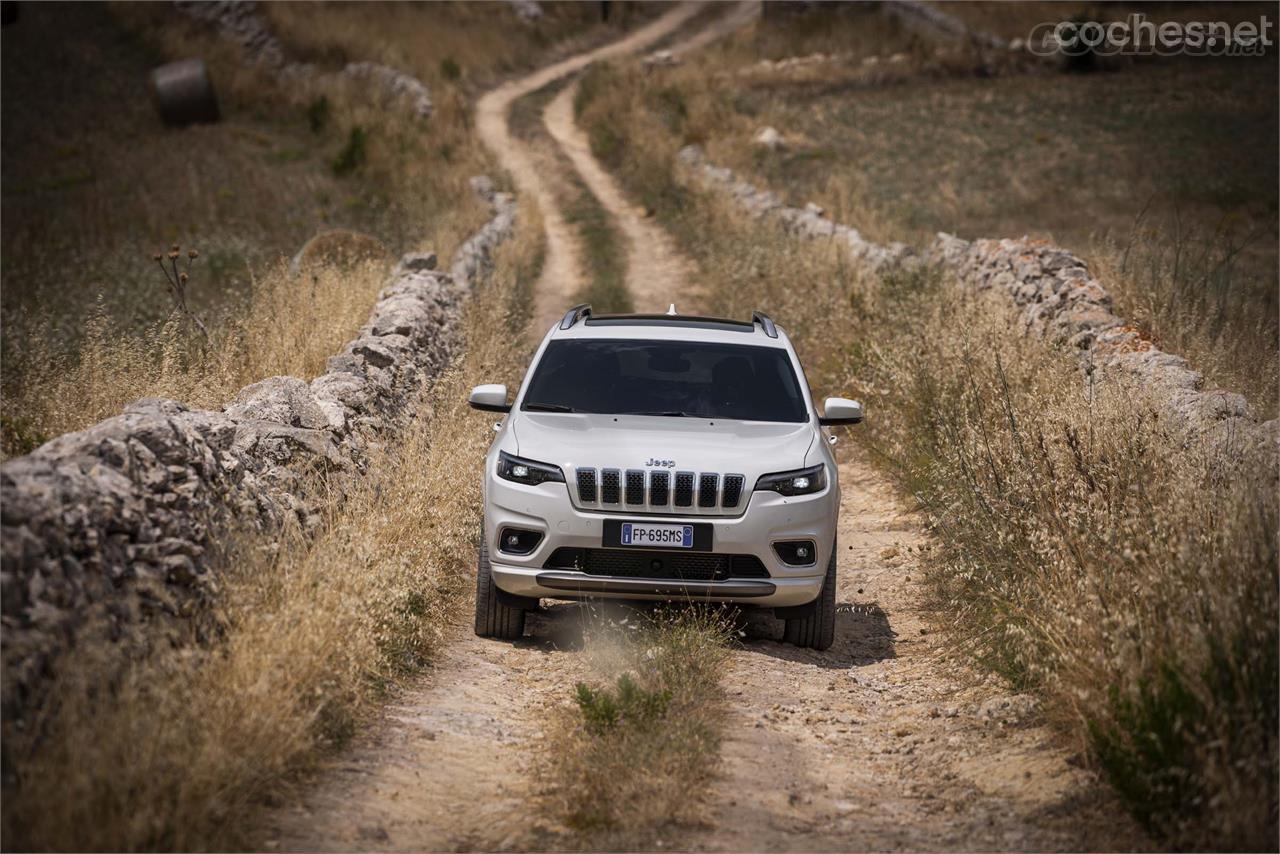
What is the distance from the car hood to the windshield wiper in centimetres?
7

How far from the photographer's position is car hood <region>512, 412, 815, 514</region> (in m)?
7.23

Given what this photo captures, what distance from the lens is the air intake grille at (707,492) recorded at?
23.5 feet

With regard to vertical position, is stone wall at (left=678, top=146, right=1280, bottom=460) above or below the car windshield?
below

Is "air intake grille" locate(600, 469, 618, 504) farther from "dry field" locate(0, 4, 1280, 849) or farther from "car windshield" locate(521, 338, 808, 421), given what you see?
"car windshield" locate(521, 338, 808, 421)

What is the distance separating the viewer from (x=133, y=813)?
177 inches

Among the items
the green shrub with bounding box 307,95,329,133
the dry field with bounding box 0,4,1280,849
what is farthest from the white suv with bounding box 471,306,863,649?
the green shrub with bounding box 307,95,329,133

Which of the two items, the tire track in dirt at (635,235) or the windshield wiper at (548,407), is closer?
the windshield wiper at (548,407)

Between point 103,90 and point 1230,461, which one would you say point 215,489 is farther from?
point 103,90

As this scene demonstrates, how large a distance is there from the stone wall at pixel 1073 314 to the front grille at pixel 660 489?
102 inches

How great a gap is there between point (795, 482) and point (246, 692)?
3285mm

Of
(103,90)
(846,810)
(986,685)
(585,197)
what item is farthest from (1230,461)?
(103,90)

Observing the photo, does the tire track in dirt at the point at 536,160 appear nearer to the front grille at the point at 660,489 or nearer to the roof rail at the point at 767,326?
the roof rail at the point at 767,326

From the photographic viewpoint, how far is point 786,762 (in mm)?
6047

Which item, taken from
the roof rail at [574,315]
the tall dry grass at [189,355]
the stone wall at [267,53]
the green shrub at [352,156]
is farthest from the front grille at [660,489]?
the stone wall at [267,53]
